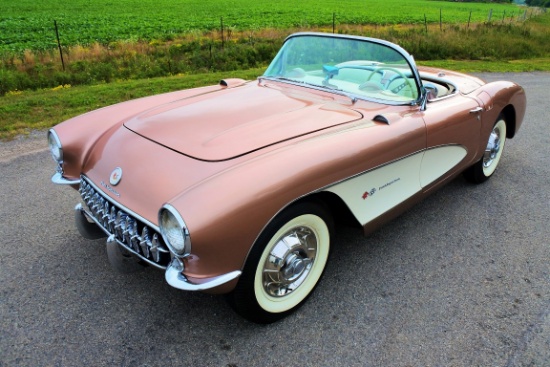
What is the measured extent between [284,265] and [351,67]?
170 centimetres

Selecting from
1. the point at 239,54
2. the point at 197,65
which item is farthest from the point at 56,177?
the point at 239,54

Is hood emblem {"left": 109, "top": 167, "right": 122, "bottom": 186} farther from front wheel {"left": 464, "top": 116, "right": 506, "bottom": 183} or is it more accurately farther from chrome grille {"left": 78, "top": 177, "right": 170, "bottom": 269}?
front wheel {"left": 464, "top": 116, "right": 506, "bottom": 183}

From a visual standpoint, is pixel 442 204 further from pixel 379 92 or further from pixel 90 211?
pixel 90 211

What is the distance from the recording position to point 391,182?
2.66 meters

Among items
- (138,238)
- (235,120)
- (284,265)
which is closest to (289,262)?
(284,265)

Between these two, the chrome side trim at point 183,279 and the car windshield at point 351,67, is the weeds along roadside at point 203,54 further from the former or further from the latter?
the chrome side trim at point 183,279

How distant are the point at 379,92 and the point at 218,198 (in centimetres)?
169

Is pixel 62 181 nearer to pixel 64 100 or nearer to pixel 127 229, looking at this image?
pixel 127 229

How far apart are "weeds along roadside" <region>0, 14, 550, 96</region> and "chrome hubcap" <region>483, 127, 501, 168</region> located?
7628 millimetres

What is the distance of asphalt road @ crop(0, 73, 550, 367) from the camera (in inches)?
83.8

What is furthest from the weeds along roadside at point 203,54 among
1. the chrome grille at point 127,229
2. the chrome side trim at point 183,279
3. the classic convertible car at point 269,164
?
the chrome side trim at point 183,279

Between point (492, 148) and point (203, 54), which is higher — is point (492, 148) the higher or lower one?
the lower one

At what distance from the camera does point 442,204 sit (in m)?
3.70

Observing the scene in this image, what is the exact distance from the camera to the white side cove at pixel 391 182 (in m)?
2.42
